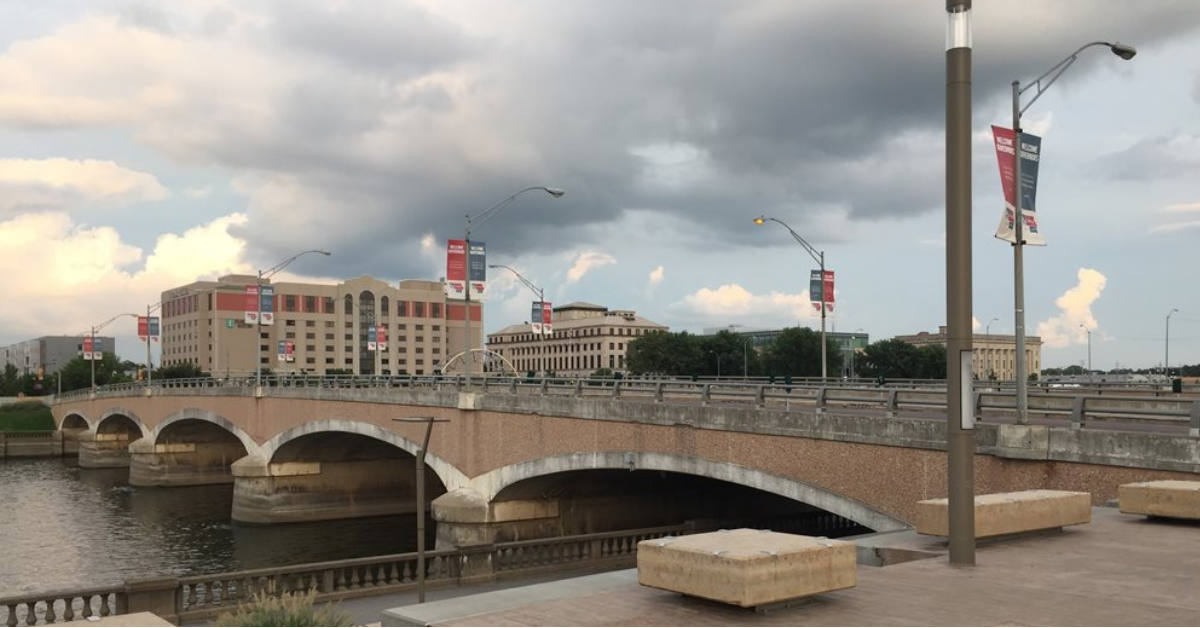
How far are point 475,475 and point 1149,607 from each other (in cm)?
2968

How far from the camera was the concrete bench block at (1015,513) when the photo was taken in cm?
1362

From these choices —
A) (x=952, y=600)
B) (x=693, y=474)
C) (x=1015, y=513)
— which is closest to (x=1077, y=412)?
(x=1015, y=513)

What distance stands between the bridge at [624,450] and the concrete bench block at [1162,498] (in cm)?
109

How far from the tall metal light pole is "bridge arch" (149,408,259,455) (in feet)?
175

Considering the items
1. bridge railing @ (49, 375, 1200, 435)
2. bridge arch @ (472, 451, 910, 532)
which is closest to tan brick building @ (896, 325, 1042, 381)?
bridge railing @ (49, 375, 1200, 435)

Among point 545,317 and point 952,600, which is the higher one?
point 545,317

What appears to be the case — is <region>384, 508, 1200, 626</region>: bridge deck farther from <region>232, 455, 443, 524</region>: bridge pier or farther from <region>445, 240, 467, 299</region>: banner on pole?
<region>232, 455, 443, 524</region>: bridge pier

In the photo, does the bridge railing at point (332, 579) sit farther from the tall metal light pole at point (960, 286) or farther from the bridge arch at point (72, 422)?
the bridge arch at point (72, 422)

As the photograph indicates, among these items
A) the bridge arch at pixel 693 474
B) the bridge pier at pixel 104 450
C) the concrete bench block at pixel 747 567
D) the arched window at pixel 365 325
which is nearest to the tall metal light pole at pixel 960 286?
the concrete bench block at pixel 747 567

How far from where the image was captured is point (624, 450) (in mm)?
29391

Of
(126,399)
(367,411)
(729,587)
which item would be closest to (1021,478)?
(729,587)

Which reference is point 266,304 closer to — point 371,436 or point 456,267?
point 371,436

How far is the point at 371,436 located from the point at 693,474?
2500cm

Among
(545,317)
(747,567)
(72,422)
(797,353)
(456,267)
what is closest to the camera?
(747,567)
